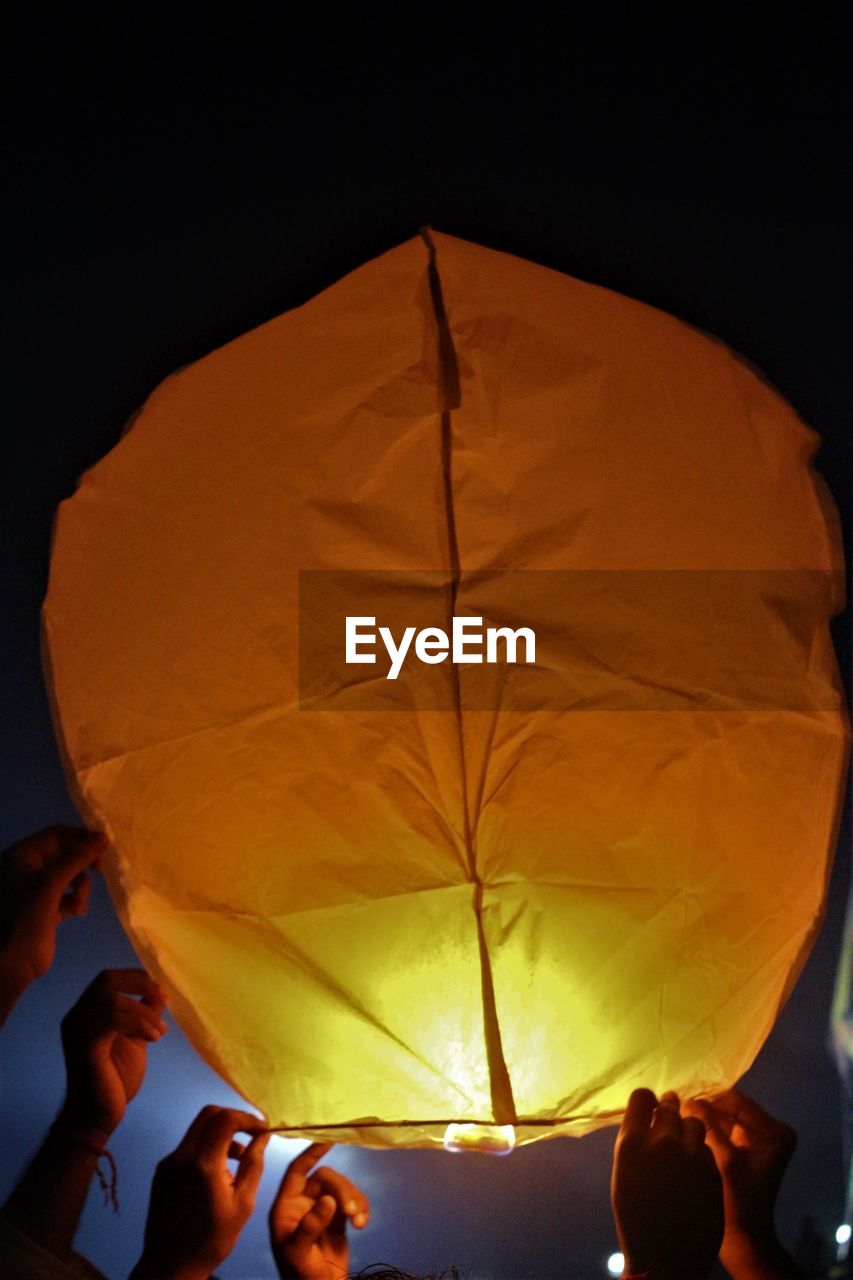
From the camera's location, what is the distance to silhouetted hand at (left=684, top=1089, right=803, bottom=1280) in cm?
101

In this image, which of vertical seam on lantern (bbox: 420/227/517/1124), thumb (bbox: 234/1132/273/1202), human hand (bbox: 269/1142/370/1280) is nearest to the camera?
vertical seam on lantern (bbox: 420/227/517/1124)

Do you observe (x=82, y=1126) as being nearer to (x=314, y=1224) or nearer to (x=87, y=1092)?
(x=87, y=1092)

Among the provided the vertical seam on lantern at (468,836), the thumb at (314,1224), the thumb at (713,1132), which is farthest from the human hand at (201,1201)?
the thumb at (713,1132)

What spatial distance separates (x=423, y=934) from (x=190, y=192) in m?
0.78

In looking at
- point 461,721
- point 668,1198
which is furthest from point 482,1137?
point 461,721

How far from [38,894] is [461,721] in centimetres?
43

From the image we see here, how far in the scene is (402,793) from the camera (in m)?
0.81

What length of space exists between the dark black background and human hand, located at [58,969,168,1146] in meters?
0.14

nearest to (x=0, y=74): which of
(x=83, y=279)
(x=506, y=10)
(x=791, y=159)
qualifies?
(x=83, y=279)

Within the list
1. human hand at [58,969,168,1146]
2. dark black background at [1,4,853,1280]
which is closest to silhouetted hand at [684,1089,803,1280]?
dark black background at [1,4,853,1280]

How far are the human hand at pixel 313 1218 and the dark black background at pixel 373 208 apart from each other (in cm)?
8

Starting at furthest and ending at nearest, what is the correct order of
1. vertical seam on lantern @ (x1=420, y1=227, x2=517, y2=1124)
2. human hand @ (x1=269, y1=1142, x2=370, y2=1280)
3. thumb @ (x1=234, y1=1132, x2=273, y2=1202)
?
human hand @ (x1=269, y1=1142, x2=370, y2=1280) → thumb @ (x1=234, y1=1132, x2=273, y2=1202) → vertical seam on lantern @ (x1=420, y1=227, x2=517, y2=1124)

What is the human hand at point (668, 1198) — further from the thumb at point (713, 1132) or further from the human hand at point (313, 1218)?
the human hand at point (313, 1218)

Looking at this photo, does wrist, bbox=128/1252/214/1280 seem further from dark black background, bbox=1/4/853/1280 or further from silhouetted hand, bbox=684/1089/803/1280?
silhouetted hand, bbox=684/1089/803/1280
